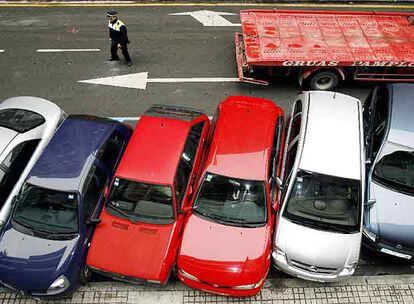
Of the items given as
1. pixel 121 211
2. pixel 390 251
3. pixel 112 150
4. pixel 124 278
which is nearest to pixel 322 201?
pixel 390 251

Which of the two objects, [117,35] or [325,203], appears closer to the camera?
[325,203]

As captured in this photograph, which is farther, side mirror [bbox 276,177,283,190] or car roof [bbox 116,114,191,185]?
side mirror [bbox 276,177,283,190]

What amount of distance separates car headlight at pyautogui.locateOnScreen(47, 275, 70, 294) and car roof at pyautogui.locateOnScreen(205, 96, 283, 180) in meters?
3.01

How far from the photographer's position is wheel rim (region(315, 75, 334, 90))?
1154 centimetres

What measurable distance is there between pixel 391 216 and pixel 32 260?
6133 mm

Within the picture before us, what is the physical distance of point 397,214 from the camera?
314 inches

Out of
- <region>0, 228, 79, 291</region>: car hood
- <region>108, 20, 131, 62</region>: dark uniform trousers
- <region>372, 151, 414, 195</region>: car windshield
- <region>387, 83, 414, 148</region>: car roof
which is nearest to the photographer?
<region>0, 228, 79, 291</region>: car hood

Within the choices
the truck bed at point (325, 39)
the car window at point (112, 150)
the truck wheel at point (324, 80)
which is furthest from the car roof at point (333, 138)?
the car window at point (112, 150)

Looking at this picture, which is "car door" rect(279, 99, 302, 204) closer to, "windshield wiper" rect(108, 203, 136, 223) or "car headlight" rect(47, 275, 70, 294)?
"windshield wiper" rect(108, 203, 136, 223)

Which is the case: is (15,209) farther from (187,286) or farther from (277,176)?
(277,176)

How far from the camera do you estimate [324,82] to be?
11656 mm

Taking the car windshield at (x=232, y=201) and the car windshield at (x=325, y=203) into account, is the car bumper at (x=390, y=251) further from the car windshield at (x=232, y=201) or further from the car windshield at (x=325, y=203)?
the car windshield at (x=232, y=201)

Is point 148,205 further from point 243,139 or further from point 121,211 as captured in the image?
point 243,139

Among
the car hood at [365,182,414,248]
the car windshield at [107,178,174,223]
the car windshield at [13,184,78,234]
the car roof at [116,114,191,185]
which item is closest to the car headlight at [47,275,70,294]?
the car windshield at [13,184,78,234]
